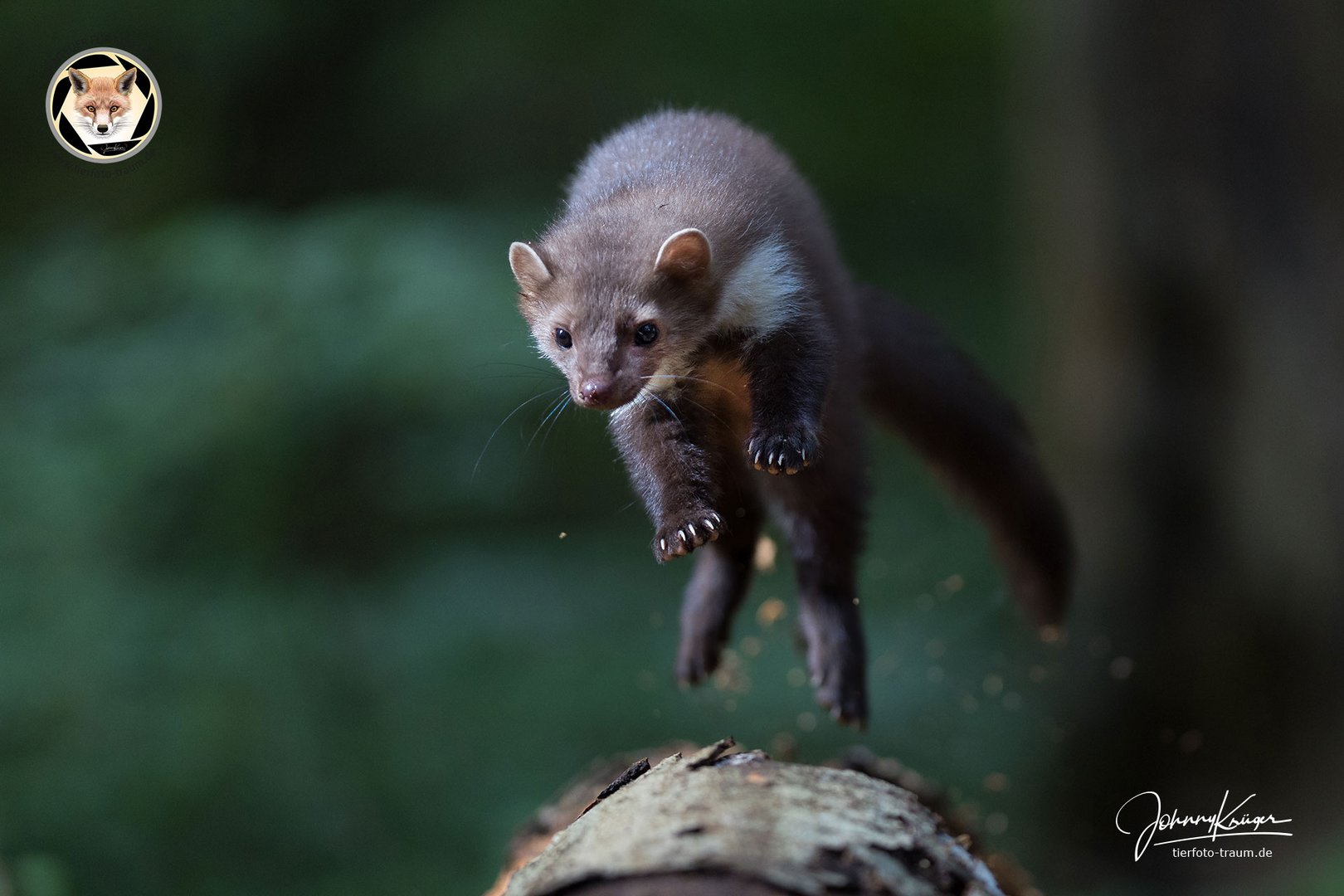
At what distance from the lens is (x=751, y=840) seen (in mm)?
1604

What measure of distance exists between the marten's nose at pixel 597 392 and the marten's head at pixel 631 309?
0.04 ft

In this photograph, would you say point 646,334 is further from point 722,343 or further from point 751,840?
point 751,840

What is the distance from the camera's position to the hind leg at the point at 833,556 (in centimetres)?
259

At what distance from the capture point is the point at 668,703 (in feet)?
19.7

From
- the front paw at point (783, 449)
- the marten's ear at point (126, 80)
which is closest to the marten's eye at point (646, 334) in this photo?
the front paw at point (783, 449)

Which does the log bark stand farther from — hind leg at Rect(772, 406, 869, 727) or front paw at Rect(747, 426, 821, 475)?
hind leg at Rect(772, 406, 869, 727)

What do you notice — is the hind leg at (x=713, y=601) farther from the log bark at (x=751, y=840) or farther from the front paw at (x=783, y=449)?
the log bark at (x=751, y=840)

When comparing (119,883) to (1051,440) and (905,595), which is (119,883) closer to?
(905,595)

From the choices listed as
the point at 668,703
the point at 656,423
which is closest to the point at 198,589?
the point at 668,703

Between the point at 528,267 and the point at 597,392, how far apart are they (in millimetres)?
364

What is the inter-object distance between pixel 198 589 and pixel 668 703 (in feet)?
7.96

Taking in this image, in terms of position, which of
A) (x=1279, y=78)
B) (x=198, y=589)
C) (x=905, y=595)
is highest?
(x=1279, y=78)

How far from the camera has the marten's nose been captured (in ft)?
6.88

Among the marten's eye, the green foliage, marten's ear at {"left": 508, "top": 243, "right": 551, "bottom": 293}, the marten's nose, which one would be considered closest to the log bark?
the marten's nose
